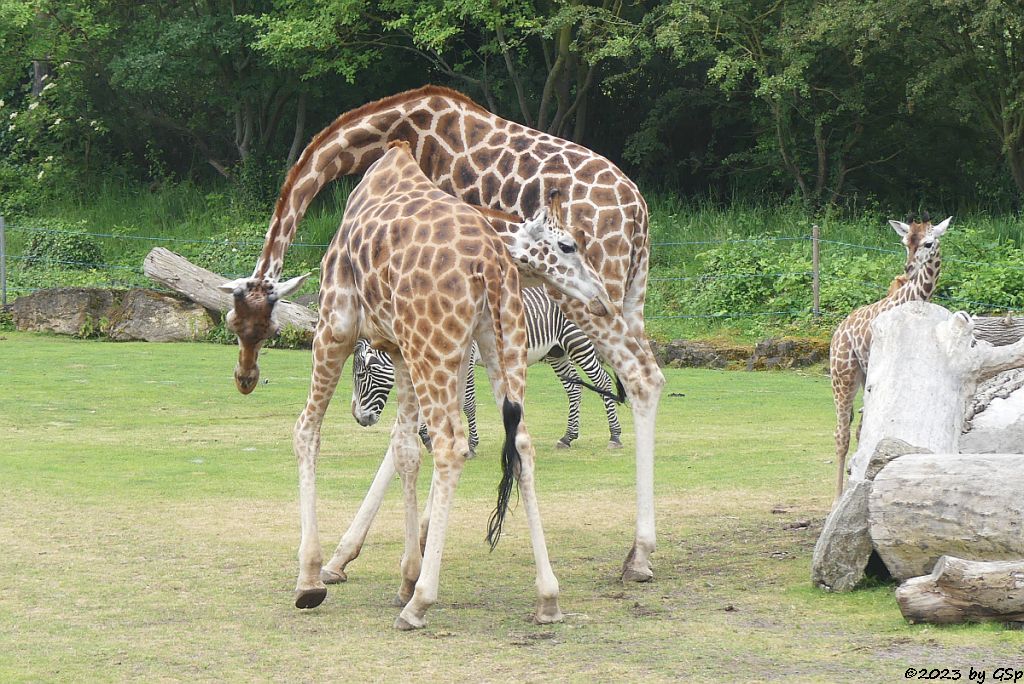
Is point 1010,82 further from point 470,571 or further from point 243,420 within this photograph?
point 470,571

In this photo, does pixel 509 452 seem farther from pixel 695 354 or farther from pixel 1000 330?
pixel 695 354

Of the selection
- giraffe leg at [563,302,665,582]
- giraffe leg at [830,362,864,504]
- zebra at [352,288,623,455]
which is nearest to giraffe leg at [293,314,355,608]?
giraffe leg at [563,302,665,582]

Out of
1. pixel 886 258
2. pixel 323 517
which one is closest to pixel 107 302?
pixel 886 258

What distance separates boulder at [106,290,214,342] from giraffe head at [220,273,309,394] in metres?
13.0

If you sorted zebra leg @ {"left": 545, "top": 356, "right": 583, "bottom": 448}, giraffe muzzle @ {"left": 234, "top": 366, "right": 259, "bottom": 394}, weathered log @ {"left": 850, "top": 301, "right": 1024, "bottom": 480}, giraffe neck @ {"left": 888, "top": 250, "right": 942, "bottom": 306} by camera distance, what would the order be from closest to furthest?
weathered log @ {"left": 850, "top": 301, "right": 1024, "bottom": 480}, giraffe muzzle @ {"left": 234, "top": 366, "right": 259, "bottom": 394}, giraffe neck @ {"left": 888, "top": 250, "right": 942, "bottom": 306}, zebra leg @ {"left": 545, "top": 356, "right": 583, "bottom": 448}

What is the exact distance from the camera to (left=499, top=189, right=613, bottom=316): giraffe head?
6887mm

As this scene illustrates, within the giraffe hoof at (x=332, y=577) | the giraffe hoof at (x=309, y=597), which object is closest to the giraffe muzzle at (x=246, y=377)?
the giraffe hoof at (x=332, y=577)

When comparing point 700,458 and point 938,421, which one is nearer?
point 938,421

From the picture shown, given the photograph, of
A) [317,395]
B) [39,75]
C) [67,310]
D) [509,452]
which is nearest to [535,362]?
[317,395]

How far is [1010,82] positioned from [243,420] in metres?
14.1

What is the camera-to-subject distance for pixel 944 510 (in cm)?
567

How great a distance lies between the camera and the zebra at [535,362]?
10.8 meters

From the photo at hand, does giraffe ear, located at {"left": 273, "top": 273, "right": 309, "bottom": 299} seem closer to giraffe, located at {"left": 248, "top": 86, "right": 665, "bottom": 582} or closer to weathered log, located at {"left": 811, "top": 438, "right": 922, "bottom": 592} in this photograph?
giraffe, located at {"left": 248, "top": 86, "right": 665, "bottom": 582}

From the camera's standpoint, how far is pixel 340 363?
646 cm
